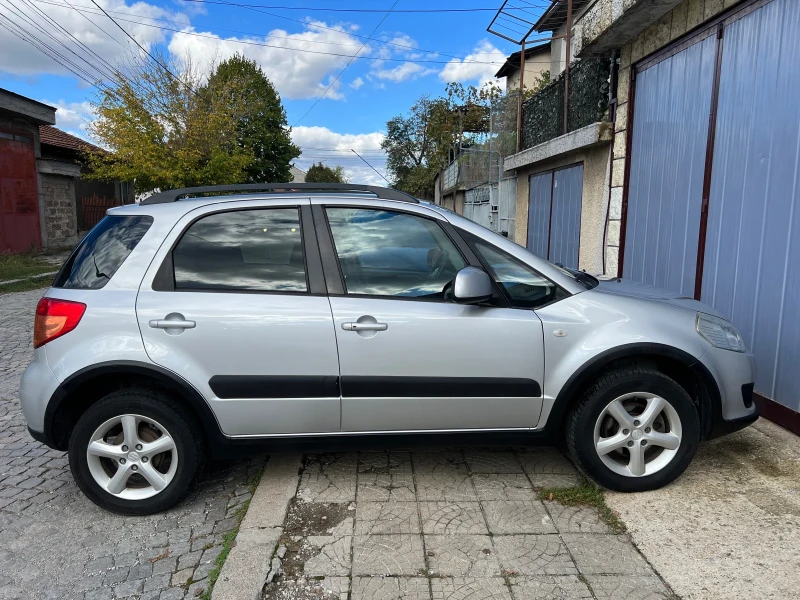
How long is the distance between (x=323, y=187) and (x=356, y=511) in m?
1.82

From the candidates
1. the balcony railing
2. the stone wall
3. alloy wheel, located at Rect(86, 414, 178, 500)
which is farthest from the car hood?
the stone wall

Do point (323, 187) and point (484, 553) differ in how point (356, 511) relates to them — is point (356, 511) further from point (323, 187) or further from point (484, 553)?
point (323, 187)

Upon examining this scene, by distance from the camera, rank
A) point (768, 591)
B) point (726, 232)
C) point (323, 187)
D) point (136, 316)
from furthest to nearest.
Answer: point (726, 232)
point (323, 187)
point (136, 316)
point (768, 591)

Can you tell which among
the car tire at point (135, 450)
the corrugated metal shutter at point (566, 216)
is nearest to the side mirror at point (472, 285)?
the car tire at point (135, 450)

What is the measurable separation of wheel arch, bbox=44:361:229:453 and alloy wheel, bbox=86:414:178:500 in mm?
183

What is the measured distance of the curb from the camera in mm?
2568

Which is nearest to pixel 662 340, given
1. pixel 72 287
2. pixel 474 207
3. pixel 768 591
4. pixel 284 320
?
pixel 768 591

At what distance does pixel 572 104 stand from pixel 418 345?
23.6ft

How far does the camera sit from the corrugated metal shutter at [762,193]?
4.16 m

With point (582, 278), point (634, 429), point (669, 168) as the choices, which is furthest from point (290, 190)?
point (669, 168)

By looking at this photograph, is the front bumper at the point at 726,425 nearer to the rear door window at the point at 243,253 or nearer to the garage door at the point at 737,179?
the garage door at the point at 737,179

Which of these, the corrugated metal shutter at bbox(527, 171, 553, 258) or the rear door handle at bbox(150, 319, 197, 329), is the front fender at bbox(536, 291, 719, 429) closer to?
the rear door handle at bbox(150, 319, 197, 329)

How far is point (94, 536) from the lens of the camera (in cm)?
304

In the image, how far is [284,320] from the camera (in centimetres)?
309
